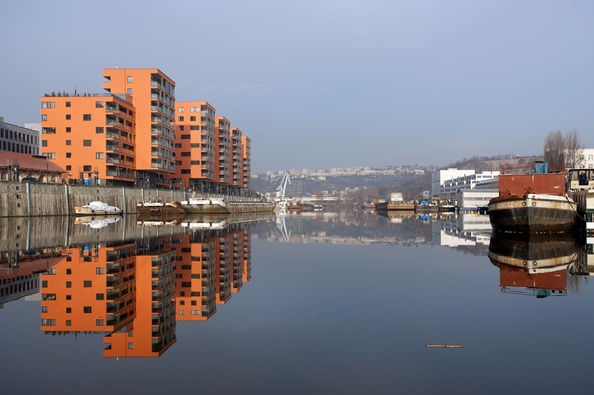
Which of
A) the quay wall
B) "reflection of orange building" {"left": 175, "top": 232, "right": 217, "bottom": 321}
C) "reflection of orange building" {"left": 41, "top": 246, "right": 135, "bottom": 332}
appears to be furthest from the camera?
the quay wall

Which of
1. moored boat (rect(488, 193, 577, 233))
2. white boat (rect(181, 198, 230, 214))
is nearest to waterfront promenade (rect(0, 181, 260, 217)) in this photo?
white boat (rect(181, 198, 230, 214))

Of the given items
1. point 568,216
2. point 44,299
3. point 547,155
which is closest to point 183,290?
point 44,299

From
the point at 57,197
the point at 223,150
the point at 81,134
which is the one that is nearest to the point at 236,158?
the point at 223,150

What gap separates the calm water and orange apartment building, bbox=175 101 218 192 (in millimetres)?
92731

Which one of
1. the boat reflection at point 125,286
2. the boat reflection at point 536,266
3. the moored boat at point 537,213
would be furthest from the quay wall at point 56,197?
the boat reflection at point 536,266

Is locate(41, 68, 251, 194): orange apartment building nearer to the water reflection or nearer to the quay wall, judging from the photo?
the quay wall

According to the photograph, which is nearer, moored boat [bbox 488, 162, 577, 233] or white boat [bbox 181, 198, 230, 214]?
moored boat [bbox 488, 162, 577, 233]

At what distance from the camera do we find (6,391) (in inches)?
239

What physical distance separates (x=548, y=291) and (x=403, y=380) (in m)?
8.20

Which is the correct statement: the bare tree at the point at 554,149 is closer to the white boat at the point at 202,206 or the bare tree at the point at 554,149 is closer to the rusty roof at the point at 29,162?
the white boat at the point at 202,206

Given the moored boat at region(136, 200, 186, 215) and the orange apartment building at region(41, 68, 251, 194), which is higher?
the orange apartment building at region(41, 68, 251, 194)

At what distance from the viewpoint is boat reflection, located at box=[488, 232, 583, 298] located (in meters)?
13.4

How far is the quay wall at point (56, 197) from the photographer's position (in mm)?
50438

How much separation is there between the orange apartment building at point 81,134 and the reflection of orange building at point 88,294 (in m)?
57.5
